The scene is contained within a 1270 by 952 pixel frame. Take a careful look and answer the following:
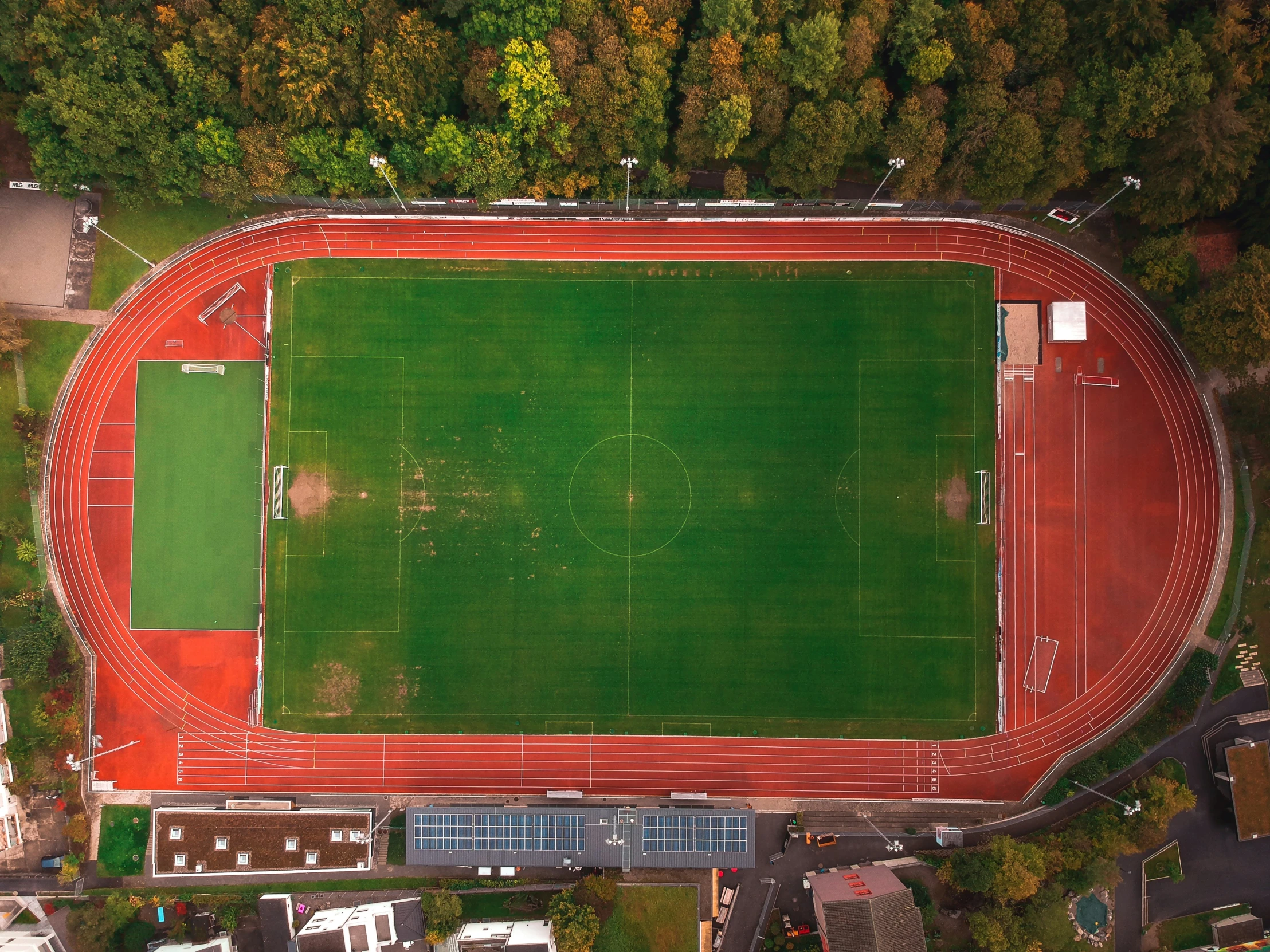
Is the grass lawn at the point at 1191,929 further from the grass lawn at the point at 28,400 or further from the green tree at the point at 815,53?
the grass lawn at the point at 28,400

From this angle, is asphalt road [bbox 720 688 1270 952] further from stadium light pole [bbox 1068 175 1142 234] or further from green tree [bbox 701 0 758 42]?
green tree [bbox 701 0 758 42]

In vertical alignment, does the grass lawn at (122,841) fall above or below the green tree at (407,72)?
below

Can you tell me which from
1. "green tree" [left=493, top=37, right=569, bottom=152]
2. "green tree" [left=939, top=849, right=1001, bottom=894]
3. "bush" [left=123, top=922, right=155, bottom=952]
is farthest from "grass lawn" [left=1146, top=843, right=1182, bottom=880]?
"bush" [left=123, top=922, right=155, bottom=952]

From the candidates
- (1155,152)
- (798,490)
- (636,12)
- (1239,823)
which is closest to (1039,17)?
(1155,152)

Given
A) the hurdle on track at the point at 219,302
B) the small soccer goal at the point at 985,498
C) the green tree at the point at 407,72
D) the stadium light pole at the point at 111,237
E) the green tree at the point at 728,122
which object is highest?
the green tree at the point at 407,72

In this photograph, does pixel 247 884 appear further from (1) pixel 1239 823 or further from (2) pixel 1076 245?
(2) pixel 1076 245

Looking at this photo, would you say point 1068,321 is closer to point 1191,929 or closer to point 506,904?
point 1191,929

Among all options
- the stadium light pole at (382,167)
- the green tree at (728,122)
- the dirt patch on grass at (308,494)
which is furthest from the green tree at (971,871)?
the stadium light pole at (382,167)
